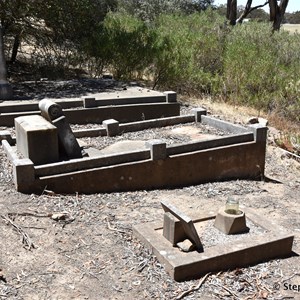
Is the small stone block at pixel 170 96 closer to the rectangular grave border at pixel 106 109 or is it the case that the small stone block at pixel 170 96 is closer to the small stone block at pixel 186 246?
the rectangular grave border at pixel 106 109

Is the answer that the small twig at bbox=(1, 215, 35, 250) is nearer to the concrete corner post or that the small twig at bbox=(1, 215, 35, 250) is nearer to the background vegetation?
the concrete corner post

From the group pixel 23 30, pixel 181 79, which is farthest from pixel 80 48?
pixel 181 79

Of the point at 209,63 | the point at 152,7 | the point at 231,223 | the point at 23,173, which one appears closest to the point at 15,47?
the point at 209,63

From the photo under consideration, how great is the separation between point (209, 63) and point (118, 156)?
10.9 metres

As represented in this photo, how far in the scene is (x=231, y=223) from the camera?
16.6ft

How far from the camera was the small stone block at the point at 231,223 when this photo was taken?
16.6 ft

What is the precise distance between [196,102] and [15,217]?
10045 mm

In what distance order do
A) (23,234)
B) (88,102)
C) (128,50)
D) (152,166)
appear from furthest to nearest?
(128,50) < (88,102) < (152,166) < (23,234)

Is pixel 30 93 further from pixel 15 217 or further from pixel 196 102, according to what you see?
pixel 15 217

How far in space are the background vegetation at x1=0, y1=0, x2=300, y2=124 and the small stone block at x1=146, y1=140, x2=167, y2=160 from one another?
25.3 ft

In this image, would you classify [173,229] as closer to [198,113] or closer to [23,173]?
[23,173]

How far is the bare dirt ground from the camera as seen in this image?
169 inches

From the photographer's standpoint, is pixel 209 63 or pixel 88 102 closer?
pixel 88 102

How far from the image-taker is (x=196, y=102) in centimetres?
1469
